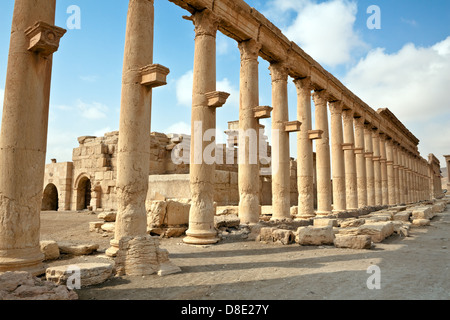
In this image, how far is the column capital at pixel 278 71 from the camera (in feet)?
49.7

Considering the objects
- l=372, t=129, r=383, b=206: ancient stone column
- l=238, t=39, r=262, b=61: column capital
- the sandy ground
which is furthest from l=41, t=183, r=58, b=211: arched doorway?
l=372, t=129, r=383, b=206: ancient stone column

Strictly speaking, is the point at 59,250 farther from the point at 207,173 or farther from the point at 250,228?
the point at 250,228

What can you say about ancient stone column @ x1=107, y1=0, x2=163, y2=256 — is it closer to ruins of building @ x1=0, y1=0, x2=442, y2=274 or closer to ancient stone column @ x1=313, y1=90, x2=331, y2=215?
ruins of building @ x1=0, y1=0, x2=442, y2=274

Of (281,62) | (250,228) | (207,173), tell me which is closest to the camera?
(207,173)

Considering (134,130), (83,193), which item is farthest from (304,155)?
(83,193)

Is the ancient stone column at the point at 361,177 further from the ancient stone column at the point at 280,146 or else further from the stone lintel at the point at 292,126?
the stone lintel at the point at 292,126

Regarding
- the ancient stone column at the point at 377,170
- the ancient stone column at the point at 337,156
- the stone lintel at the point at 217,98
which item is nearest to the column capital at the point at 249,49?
the stone lintel at the point at 217,98

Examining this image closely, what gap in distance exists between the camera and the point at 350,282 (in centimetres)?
536

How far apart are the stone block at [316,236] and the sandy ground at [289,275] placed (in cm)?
37

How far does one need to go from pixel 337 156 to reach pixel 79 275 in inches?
714

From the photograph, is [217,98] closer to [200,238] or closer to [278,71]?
[200,238]
